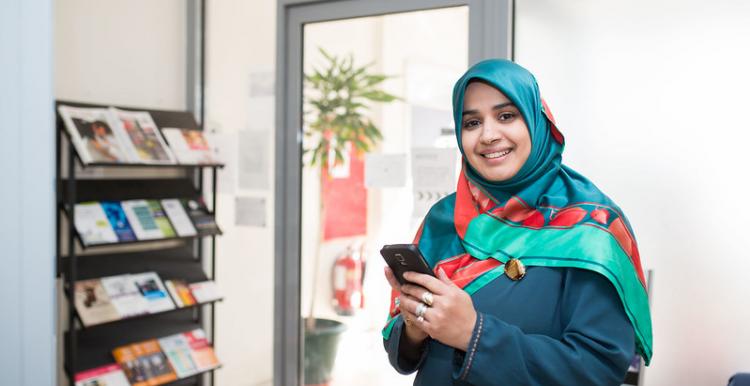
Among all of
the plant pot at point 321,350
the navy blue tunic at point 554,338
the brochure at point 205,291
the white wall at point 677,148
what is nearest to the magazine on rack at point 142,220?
the brochure at point 205,291

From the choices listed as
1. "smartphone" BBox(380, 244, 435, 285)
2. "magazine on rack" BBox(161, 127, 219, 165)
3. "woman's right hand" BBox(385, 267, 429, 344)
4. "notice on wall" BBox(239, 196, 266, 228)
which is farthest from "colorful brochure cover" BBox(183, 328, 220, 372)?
"smartphone" BBox(380, 244, 435, 285)

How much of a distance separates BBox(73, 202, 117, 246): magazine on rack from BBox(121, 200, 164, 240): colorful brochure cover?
0.37 feet

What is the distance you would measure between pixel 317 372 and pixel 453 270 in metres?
1.67

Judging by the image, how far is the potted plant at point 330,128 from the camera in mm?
2666

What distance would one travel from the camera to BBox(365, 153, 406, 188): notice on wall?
2555mm

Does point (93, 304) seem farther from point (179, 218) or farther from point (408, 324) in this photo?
point (408, 324)

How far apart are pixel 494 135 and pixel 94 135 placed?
6.32 feet

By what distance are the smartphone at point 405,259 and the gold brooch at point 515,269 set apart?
16cm

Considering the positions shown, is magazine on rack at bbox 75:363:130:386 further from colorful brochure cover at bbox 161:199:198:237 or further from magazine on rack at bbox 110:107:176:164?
magazine on rack at bbox 110:107:176:164

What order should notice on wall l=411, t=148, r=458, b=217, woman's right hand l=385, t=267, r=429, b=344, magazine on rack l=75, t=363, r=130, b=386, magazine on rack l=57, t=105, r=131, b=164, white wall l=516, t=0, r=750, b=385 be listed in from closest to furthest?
woman's right hand l=385, t=267, r=429, b=344 < white wall l=516, t=0, r=750, b=385 < notice on wall l=411, t=148, r=458, b=217 < magazine on rack l=57, t=105, r=131, b=164 < magazine on rack l=75, t=363, r=130, b=386

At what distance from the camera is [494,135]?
1.30 metres

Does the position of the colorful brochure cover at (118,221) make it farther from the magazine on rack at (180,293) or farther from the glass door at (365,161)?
the glass door at (365,161)

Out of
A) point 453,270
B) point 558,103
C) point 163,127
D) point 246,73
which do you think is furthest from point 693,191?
point 163,127

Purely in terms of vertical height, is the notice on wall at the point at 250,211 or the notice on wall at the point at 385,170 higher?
the notice on wall at the point at 385,170
